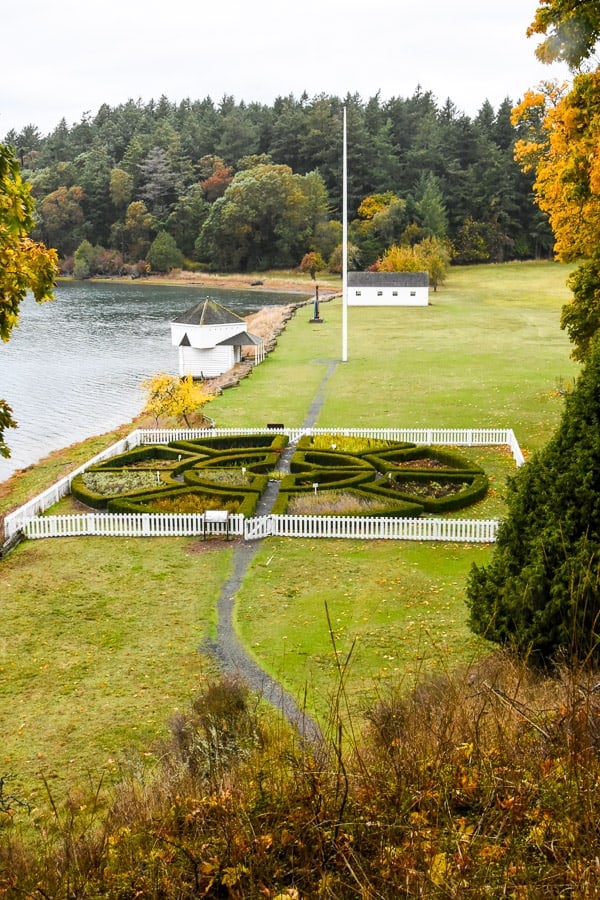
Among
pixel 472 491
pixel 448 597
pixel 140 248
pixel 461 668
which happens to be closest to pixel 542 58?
pixel 472 491

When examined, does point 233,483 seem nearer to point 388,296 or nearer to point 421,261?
point 388,296

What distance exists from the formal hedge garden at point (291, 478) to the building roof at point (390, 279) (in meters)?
54.7

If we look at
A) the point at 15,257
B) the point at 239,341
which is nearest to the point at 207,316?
the point at 239,341

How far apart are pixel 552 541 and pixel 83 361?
52.9 metres

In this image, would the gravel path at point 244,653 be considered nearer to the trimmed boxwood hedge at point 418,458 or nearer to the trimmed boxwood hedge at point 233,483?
the trimmed boxwood hedge at point 233,483

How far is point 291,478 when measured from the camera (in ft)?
82.7

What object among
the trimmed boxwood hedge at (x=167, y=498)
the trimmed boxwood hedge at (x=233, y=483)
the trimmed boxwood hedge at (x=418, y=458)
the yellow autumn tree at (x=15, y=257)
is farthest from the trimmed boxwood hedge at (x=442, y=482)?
the yellow autumn tree at (x=15, y=257)

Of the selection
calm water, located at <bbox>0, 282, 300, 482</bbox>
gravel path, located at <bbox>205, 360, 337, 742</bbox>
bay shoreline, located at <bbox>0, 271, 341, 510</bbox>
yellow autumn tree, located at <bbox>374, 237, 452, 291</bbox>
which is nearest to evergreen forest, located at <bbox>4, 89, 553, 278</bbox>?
bay shoreline, located at <bbox>0, 271, 341, 510</bbox>

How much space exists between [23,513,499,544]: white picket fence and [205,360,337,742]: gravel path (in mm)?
694

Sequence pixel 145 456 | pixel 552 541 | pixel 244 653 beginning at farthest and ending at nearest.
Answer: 1. pixel 145 456
2. pixel 244 653
3. pixel 552 541

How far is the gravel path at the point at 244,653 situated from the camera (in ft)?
41.1

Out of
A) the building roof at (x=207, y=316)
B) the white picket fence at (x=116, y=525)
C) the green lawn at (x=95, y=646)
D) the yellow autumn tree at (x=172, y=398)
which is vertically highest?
the building roof at (x=207, y=316)

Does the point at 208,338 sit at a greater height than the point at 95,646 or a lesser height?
greater

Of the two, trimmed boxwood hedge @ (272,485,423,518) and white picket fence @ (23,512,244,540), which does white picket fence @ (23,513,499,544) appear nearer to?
white picket fence @ (23,512,244,540)
